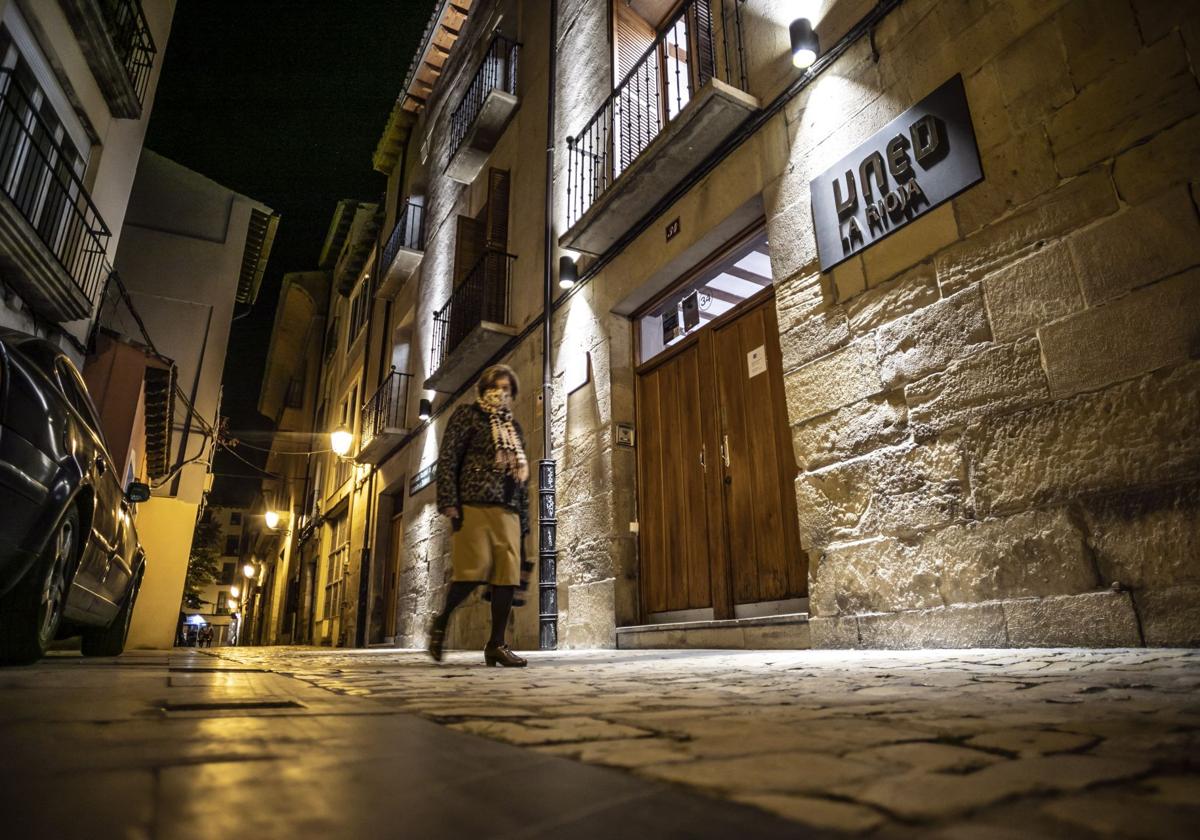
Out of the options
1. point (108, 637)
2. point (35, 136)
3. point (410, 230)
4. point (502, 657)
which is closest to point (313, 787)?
point (502, 657)

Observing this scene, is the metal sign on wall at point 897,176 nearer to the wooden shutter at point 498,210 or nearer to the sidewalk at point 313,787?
the sidewalk at point 313,787

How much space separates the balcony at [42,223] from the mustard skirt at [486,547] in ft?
15.8

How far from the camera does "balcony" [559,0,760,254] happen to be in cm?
518

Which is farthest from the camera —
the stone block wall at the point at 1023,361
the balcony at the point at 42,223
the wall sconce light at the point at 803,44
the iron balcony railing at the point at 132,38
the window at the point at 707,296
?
the iron balcony railing at the point at 132,38

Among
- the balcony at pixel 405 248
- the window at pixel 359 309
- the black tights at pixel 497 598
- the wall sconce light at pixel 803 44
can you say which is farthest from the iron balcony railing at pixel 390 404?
the wall sconce light at pixel 803 44

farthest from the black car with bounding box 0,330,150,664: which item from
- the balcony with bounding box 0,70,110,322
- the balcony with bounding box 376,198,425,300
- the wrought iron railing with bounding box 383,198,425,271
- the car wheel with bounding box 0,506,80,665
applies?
the wrought iron railing with bounding box 383,198,425,271

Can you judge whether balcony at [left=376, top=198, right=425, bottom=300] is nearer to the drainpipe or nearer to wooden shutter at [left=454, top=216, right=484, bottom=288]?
wooden shutter at [left=454, top=216, right=484, bottom=288]

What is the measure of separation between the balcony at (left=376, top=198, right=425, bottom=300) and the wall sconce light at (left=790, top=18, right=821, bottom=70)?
371 inches

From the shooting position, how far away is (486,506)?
3840mm

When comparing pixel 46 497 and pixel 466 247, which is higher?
pixel 466 247

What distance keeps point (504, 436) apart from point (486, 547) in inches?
24.7

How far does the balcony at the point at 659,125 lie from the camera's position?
5.18 metres

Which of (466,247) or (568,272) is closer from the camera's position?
(568,272)

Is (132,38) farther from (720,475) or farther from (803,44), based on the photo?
(720,475)
